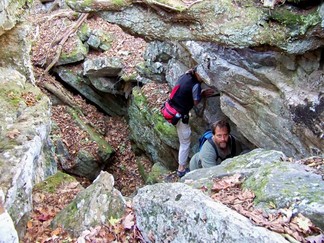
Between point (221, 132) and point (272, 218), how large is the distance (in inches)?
148

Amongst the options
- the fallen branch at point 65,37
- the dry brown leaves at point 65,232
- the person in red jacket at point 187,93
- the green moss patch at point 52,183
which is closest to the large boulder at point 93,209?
the dry brown leaves at point 65,232

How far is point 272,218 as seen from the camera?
4.16 m

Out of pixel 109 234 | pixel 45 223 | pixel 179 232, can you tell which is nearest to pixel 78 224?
pixel 109 234

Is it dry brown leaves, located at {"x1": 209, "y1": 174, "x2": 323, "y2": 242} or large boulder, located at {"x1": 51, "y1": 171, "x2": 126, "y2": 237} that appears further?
large boulder, located at {"x1": 51, "y1": 171, "x2": 126, "y2": 237}

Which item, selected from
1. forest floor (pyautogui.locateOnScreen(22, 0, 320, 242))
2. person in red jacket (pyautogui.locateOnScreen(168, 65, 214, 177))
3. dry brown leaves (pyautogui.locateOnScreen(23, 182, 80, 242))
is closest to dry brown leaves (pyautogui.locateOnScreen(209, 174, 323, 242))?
forest floor (pyautogui.locateOnScreen(22, 0, 320, 242))

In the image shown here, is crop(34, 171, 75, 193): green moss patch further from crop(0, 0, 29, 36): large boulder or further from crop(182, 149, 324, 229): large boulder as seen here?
crop(0, 0, 29, 36): large boulder

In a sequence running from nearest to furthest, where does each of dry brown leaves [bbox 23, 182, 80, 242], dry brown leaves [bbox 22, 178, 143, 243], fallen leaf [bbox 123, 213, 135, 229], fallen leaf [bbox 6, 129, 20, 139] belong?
dry brown leaves [bbox 22, 178, 143, 243], fallen leaf [bbox 123, 213, 135, 229], dry brown leaves [bbox 23, 182, 80, 242], fallen leaf [bbox 6, 129, 20, 139]

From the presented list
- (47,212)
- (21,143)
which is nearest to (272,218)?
(47,212)

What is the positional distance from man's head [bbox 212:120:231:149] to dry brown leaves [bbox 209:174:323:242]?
274 centimetres

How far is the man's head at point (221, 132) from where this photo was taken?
25.5ft

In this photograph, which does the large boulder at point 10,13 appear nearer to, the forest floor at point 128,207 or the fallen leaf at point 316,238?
the forest floor at point 128,207

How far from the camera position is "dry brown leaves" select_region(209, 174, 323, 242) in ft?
12.7

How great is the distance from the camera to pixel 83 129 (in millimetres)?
14852

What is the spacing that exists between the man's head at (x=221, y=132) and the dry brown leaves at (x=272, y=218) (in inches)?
108
